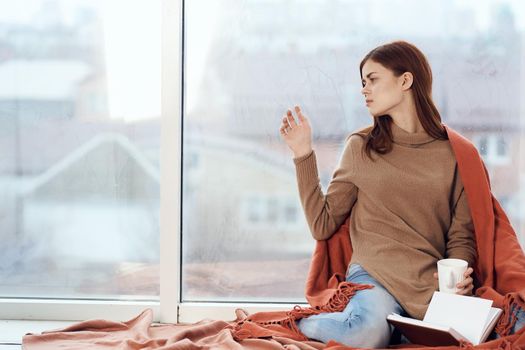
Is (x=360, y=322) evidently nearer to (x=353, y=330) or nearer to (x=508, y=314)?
(x=353, y=330)

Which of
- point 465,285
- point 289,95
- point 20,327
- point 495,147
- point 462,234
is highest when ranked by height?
point 289,95

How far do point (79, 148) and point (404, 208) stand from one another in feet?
3.44

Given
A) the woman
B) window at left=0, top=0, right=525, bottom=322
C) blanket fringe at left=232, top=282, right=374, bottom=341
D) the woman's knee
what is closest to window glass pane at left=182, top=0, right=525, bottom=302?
window at left=0, top=0, right=525, bottom=322

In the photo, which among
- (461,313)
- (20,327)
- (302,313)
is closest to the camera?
(461,313)

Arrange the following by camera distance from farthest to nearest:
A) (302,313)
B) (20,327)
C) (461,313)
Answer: (20,327), (302,313), (461,313)

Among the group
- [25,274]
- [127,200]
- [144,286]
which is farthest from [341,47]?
[25,274]

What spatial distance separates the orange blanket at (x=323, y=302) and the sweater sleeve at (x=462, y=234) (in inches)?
1.2

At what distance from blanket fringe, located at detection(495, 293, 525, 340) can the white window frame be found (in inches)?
29.8

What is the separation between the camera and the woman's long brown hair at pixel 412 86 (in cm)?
203

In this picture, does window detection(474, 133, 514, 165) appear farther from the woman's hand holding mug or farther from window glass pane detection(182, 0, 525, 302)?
the woman's hand holding mug

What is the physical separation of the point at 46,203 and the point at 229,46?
78 cm

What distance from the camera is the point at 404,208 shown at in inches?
79.5

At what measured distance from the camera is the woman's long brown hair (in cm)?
203

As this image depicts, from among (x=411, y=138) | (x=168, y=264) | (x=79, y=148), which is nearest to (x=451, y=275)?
(x=411, y=138)
